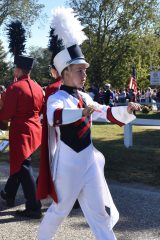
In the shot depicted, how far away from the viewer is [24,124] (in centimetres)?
547

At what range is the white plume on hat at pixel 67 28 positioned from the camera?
4.20 meters

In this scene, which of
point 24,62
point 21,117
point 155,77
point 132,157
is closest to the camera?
point 21,117

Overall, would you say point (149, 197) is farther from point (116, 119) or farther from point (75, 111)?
point (75, 111)

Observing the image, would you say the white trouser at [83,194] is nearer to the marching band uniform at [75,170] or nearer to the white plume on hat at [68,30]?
the marching band uniform at [75,170]

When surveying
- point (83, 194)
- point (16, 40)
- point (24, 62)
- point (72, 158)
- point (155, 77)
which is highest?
point (16, 40)

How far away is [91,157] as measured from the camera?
388 centimetres

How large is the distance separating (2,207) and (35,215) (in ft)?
2.07

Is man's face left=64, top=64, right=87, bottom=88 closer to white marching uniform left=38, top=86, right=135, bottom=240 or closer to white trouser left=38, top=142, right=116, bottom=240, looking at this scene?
white marching uniform left=38, top=86, right=135, bottom=240

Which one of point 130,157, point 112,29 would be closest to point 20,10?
point 112,29

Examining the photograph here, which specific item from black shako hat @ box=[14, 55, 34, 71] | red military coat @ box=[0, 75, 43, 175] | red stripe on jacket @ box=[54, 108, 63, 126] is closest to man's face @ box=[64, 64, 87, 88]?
red stripe on jacket @ box=[54, 108, 63, 126]

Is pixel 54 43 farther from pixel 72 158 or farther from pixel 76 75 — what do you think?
pixel 72 158

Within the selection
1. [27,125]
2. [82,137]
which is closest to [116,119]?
[82,137]

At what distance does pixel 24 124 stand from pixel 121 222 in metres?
1.65

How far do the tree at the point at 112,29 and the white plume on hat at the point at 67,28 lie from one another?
34736mm
